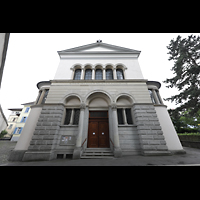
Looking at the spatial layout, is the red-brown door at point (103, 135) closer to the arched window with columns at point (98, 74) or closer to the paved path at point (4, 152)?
the arched window with columns at point (98, 74)

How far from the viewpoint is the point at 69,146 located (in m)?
7.69

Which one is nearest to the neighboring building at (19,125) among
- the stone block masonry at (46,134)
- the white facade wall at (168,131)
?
the stone block masonry at (46,134)

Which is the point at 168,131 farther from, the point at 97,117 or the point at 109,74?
the point at 109,74

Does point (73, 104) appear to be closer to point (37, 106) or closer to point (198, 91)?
point (37, 106)

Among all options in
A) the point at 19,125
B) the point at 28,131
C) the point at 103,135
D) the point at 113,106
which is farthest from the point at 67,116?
the point at 19,125

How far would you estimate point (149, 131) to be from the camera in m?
7.77

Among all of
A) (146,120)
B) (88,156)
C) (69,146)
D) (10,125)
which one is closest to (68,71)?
(69,146)

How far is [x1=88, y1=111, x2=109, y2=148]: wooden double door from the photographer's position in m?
8.60

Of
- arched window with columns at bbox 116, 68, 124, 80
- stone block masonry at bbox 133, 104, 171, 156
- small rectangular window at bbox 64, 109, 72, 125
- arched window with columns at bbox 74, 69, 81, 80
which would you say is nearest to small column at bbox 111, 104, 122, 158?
stone block masonry at bbox 133, 104, 171, 156

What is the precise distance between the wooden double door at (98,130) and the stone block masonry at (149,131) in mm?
3079

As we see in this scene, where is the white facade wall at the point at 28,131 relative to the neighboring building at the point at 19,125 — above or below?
below

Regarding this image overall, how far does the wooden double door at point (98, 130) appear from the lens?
28.2 ft

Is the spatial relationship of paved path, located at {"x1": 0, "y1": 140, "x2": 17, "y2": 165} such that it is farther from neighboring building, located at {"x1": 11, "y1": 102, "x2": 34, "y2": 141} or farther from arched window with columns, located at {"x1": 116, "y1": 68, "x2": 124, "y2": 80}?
arched window with columns, located at {"x1": 116, "y1": 68, "x2": 124, "y2": 80}
